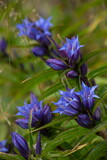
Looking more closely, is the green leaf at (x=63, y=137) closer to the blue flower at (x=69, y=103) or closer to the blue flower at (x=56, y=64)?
the blue flower at (x=69, y=103)

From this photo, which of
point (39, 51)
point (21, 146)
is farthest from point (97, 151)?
point (39, 51)

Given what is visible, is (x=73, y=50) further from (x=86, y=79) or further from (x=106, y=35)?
(x=106, y=35)

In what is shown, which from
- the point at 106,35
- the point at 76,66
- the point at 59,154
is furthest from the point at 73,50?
the point at 106,35

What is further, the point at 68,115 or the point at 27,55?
the point at 27,55

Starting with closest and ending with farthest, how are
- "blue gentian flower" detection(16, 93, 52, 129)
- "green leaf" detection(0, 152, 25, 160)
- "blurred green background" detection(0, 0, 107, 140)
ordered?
"green leaf" detection(0, 152, 25, 160)
"blue gentian flower" detection(16, 93, 52, 129)
"blurred green background" detection(0, 0, 107, 140)

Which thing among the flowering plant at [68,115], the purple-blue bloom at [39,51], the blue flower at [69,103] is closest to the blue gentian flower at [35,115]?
the flowering plant at [68,115]

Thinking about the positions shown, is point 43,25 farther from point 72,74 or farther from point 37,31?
point 72,74

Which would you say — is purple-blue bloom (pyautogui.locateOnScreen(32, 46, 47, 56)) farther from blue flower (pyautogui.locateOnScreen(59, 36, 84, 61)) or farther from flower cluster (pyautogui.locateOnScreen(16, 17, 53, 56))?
blue flower (pyautogui.locateOnScreen(59, 36, 84, 61))

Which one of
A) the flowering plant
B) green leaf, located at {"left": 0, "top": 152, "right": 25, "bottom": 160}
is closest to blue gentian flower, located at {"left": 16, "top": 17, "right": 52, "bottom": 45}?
the flowering plant
